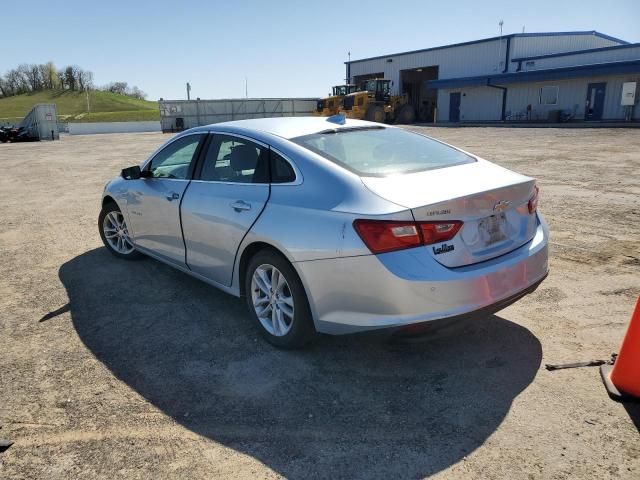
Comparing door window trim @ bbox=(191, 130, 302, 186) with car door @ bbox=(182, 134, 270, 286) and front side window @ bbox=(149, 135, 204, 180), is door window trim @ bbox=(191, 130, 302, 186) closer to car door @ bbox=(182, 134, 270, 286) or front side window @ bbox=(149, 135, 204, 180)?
car door @ bbox=(182, 134, 270, 286)

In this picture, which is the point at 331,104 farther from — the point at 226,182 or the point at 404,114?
the point at 226,182

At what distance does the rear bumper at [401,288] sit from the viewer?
9.59ft

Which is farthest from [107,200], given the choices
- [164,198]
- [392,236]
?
[392,236]

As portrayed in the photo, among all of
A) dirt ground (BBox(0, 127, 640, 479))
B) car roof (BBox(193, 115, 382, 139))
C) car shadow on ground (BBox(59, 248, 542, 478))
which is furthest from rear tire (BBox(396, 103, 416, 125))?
car shadow on ground (BBox(59, 248, 542, 478))

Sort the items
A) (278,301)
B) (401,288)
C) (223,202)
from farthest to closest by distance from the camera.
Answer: (223,202) → (278,301) → (401,288)

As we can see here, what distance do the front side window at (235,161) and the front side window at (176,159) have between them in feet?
0.93

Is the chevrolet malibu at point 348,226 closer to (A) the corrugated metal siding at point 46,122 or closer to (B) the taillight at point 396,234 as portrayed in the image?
(B) the taillight at point 396,234

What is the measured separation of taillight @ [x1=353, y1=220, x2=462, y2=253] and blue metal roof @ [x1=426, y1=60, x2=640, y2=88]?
33.3 m

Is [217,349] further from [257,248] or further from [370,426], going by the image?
[370,426]

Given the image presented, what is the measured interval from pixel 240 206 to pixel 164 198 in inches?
49.8

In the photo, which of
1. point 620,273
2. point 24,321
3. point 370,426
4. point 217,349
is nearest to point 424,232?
point 370,426

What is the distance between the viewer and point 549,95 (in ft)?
118

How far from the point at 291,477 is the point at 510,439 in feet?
3.76

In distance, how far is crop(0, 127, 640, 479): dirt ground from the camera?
101 inches
